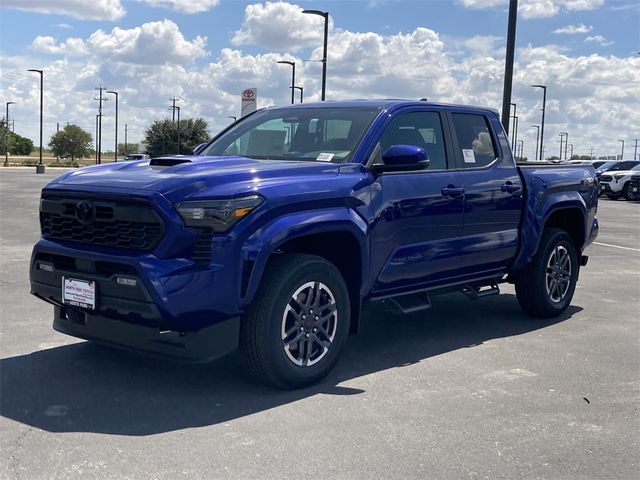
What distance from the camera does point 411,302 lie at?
229 inches

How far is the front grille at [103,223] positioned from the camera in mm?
4262

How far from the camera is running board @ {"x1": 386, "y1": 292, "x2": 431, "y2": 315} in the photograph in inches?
220

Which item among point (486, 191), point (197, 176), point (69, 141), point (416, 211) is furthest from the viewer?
point (69, 141)

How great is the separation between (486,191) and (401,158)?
1371mm

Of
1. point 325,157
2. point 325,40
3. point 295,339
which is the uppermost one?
point 325,40

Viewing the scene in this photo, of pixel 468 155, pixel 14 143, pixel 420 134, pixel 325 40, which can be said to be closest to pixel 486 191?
pixel 468 155

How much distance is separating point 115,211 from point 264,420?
5.04 ft

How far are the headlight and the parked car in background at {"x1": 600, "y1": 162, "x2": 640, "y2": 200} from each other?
101 ft

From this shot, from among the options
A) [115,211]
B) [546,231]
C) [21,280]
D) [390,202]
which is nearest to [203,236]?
[115,211]

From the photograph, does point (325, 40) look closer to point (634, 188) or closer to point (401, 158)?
point (634, 188)

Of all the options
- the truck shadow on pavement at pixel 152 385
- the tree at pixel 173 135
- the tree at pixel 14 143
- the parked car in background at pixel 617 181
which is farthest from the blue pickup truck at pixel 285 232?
the tree at pixel 14 143

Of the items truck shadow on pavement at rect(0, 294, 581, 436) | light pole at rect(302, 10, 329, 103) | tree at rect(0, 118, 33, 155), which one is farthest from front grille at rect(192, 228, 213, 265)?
tree at rect(0, 118, 33, 155)

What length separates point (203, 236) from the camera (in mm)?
4250

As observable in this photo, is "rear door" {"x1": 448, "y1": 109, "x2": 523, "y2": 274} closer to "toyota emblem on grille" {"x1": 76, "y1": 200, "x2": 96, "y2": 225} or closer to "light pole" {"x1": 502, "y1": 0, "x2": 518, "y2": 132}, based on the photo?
"toyota emblem on grille" {"x1": 76, "y1": 200, "x2": 96, "y2": 225}
